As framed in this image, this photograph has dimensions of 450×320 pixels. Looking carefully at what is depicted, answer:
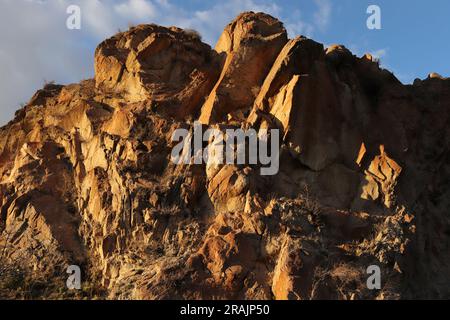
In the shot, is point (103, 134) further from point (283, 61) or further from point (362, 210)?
point (362, 210)

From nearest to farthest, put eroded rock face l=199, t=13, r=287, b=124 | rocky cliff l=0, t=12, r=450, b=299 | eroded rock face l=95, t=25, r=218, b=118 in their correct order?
rocky cliff l=0, t=12, r=450, b=299, eroded rock face l=199, t=13, r=287, b=124, eroded rock face l=95, t=25, r=218, b=118

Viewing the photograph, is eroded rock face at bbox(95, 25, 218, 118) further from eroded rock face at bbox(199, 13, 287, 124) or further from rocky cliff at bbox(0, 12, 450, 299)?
eroded rock face at bbox(199, 13, 287, 124)

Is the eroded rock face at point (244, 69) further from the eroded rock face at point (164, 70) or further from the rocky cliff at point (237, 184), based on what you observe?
the eroded rock face at point (164, 70)

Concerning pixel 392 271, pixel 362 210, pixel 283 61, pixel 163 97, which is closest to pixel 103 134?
pixel 163 97

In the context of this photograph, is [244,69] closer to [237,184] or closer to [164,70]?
[164,70]

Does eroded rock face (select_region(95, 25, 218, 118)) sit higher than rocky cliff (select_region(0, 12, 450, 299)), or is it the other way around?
eroded rock face (select_region(95, 25, 218, 118))

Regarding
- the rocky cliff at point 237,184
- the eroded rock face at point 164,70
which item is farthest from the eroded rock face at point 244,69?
the eroded rock face at point 164,70

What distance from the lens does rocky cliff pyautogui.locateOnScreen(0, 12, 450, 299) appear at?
1933 centimetres

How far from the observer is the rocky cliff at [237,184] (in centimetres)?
1933

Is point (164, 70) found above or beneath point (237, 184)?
above

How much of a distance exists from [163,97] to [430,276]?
10192mm

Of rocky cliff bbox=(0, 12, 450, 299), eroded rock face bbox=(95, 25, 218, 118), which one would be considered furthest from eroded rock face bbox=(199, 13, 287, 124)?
eroded rock face bbox=(95, 25, 218, 118)

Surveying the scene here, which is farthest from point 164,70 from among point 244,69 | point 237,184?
point 237,184

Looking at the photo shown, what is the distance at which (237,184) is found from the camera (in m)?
20.7
